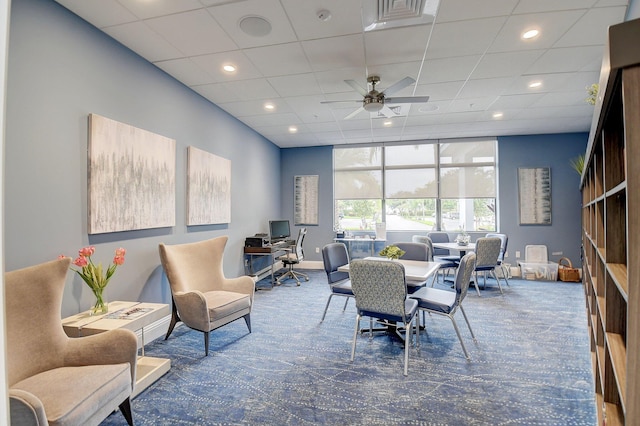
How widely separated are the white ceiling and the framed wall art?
2341 millimetres

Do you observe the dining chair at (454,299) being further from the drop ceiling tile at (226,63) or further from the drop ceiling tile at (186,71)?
the drop ceiling tile at (186,71)

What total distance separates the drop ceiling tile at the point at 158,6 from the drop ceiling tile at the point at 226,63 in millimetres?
648

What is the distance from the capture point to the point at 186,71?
332 centimetres

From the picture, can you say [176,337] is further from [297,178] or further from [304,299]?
[297,178]

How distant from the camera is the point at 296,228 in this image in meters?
7.09

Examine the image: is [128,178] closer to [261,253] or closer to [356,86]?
[356,86]

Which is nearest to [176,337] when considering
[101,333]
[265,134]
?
[101,333]

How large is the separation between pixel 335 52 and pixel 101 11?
1965 mm

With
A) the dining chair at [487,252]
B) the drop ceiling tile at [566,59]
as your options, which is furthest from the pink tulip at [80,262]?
the dining chair at [487,252]

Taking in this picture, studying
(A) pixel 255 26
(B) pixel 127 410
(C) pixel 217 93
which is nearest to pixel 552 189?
(A) pixel 255 26

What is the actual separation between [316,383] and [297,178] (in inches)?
207

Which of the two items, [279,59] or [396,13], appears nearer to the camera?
[396,13]

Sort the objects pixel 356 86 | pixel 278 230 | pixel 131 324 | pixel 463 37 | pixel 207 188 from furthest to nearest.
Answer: pixel 278 230, pixel 207 188, pixel 356 86, pixel 463 37, pixel 131 324

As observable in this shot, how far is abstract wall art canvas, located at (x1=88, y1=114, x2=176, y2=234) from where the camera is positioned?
2.49 metres
